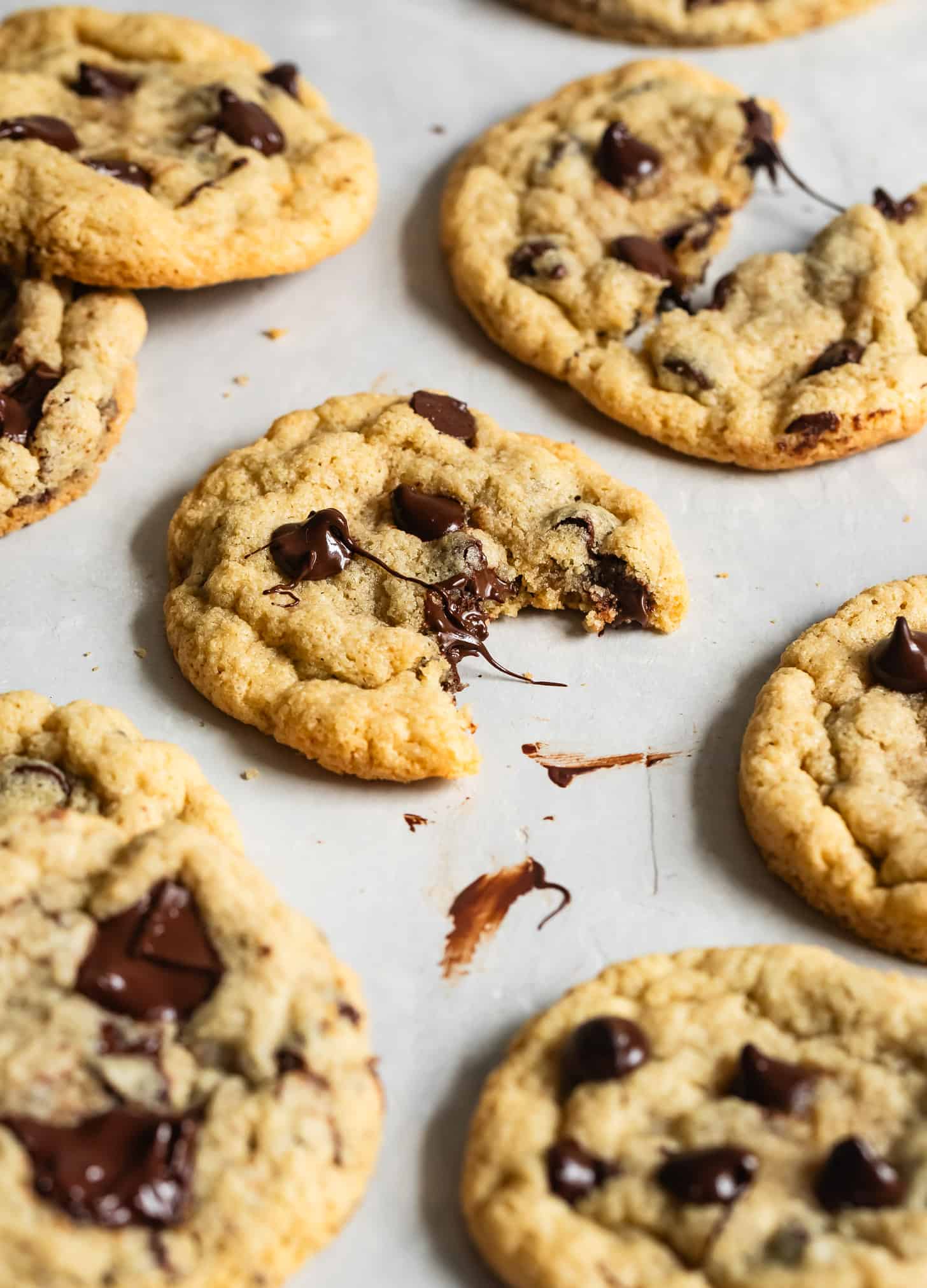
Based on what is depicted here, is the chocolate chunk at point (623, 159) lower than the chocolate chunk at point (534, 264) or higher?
higher

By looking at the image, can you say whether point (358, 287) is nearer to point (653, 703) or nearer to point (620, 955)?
point (653, 703)

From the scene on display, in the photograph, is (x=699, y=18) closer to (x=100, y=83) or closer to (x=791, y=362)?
(x=791, y=362)

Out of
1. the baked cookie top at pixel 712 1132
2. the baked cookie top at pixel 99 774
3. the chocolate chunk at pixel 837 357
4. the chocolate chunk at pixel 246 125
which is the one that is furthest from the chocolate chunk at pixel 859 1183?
the chocolate chunk at pixel 246 125

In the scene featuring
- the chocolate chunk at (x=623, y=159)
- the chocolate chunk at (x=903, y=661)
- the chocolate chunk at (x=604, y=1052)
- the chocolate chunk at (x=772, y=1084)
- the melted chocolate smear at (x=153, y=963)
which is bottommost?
the melted chocolate smear at (x=153, y=963)

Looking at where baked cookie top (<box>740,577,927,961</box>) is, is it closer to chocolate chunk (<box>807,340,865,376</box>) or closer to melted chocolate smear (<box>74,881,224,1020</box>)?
chocolate chunk (<box>807,340,865,376</box>)

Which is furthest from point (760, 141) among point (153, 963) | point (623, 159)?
point (153, 963)

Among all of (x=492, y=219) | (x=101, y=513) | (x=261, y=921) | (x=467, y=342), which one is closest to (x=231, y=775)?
(x=261, y=921)

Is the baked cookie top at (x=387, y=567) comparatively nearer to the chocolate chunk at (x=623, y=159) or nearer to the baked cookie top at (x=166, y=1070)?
the baked cookie top at (x=166, y=1070)
